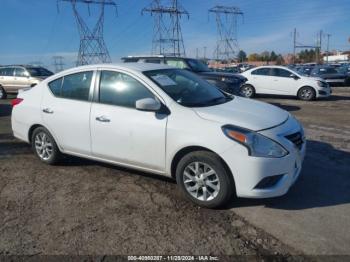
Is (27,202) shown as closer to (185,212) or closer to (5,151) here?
(185,212)

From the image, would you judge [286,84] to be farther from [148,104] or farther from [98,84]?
[148,104]

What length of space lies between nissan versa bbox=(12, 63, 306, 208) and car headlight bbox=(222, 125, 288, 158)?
0.04 ft

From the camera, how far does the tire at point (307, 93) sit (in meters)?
15.5

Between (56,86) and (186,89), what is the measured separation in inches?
83.3

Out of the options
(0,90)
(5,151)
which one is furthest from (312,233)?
(0,90)

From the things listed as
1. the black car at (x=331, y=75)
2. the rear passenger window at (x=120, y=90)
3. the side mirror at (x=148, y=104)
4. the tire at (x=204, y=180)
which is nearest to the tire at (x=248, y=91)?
the black car at (x=331, y=75)

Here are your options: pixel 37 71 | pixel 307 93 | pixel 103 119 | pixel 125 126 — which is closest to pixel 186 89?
pixel 125 126

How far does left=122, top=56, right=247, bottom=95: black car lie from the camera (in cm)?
1265

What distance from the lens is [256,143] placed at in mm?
3998

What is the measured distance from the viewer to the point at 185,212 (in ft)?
13.8

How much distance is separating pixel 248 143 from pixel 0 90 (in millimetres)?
16418

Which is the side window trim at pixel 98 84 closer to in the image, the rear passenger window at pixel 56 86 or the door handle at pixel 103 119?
the door handle at pixel 103 119

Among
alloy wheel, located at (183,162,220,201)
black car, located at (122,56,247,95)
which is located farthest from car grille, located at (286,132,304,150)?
black car, located at (122,56,247,95)

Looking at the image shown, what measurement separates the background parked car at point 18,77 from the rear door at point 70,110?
12224mm
